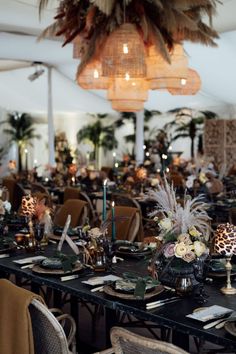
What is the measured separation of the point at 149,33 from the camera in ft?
18.3

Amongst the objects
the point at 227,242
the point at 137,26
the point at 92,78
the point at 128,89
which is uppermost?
the point at 137,26

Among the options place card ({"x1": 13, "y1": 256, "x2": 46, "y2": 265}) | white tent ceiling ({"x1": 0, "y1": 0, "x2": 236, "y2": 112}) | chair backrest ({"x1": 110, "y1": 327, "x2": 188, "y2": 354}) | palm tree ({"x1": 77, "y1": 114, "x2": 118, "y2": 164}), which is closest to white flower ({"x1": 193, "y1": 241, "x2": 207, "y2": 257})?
chair backrest ({"x1": 110, "y1": 327, "x2": 188, "y2": 354})

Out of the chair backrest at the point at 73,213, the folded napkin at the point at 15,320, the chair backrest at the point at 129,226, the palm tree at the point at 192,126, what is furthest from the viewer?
the palm tree at the point at 192,126

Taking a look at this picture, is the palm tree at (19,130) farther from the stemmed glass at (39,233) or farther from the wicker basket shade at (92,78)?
the stemmed glass at (39,233)

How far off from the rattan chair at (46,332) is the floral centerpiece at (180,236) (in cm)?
66

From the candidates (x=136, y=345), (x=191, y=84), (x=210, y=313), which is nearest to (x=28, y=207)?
(x=210, y=313)

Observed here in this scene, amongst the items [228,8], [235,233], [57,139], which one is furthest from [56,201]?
[57,139]

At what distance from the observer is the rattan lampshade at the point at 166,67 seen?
224 inches

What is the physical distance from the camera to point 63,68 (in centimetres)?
1223

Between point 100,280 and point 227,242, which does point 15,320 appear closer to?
point 100,280

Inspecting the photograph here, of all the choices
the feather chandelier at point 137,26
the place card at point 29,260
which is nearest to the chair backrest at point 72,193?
the feather chandelier at point 137,26

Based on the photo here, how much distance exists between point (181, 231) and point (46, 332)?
0.83 meters

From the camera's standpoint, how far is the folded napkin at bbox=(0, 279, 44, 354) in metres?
2.32

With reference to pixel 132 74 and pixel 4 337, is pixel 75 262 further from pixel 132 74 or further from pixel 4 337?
pixel 132 74
